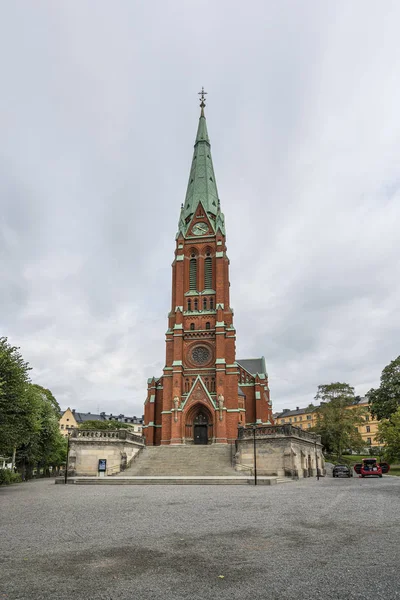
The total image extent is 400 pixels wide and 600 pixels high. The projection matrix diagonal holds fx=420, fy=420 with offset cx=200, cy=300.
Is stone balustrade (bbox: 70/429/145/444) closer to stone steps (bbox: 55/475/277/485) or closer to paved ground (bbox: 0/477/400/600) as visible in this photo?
stone steps (bbox: 55/475/277/485)

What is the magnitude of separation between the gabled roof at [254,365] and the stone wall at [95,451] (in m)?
37.3

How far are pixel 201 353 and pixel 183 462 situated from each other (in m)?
19.4

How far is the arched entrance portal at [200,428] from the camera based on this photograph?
4891 cm

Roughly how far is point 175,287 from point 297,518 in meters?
46.5

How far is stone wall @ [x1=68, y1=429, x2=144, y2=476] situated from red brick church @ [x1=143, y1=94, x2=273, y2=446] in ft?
50.1

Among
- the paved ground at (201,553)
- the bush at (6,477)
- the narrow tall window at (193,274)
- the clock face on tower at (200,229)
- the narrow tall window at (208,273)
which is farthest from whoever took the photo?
the clock face on tower at (200,229)

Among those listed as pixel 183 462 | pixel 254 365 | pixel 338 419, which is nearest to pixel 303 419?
pixel 254 365

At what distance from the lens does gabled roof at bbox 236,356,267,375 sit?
67.8 meters

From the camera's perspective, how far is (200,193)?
207 feet

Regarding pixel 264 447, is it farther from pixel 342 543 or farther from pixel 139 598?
pixel 139 598

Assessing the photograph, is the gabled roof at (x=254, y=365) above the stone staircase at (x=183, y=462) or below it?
above

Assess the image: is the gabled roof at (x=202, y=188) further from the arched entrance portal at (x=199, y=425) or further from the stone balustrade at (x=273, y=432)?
the stone balustrade at (x=273, y=432)

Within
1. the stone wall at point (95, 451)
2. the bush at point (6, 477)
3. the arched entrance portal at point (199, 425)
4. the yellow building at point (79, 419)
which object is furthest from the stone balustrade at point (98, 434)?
the yellow building at point (79, 419)

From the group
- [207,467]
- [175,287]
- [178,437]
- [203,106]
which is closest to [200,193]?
[175,287]
